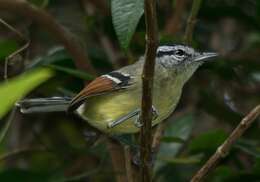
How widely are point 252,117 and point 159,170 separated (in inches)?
52.7

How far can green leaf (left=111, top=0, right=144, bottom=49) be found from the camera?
1.89 m

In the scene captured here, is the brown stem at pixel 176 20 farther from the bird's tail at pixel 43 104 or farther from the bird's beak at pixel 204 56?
the bird's tail at pixel 43 104

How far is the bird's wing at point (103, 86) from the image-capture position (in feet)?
8.40

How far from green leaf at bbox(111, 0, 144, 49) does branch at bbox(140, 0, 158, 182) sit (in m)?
0.29

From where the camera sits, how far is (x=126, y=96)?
267 cm

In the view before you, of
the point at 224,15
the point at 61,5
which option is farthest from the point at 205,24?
the point at 61,5

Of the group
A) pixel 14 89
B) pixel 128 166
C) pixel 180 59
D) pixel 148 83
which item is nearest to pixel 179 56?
pixel 180 59

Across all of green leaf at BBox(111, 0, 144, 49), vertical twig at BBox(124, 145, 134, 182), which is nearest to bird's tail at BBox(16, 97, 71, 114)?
vertical twig at BBox(124, 145, 134, 182)

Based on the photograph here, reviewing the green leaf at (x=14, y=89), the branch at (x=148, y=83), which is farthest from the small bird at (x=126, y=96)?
the green leaf at (x=14, y=89)

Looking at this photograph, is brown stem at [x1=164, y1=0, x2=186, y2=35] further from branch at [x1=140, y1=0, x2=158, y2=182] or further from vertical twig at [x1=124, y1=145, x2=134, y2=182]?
branch at [x1=140, y1=0, x2=158, y2=182]

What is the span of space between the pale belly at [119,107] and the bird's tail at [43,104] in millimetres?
123

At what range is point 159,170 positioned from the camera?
2.97 metres

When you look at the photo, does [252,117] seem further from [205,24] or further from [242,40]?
[242,40]

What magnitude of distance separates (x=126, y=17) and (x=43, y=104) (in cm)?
94
